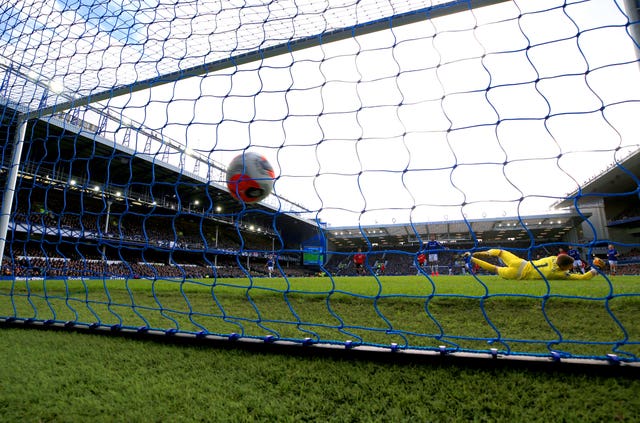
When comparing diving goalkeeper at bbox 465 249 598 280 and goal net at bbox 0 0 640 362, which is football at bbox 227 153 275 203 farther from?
diving goalkeeper at bbox 465 249 598 280

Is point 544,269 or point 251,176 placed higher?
point 251,176

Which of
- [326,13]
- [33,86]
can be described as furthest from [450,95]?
[33,86]

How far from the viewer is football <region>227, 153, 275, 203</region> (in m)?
3.22

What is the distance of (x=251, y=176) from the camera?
3408 mm

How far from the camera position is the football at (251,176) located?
127 inches

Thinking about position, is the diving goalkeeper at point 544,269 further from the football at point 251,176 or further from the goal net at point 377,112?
the football at point 251,176

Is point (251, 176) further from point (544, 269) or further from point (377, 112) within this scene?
point (544, 269)

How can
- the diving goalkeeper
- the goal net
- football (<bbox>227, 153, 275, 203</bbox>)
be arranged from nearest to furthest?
the goal net, football (<bbox>227, 153, 275, 203</bbox>), the diving goalkeeper

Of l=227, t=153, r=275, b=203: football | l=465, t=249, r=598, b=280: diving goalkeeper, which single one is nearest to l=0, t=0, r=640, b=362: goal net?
l=227, t=153, r=275, b=203: football

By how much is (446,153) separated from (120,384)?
1.76 m

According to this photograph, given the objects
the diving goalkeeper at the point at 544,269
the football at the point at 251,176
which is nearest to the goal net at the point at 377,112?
the football at the point at 251,176

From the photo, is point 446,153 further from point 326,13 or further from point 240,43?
point 240,43

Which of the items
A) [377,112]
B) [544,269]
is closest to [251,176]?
[377,112]

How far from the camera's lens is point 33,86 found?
3691 millimetres
